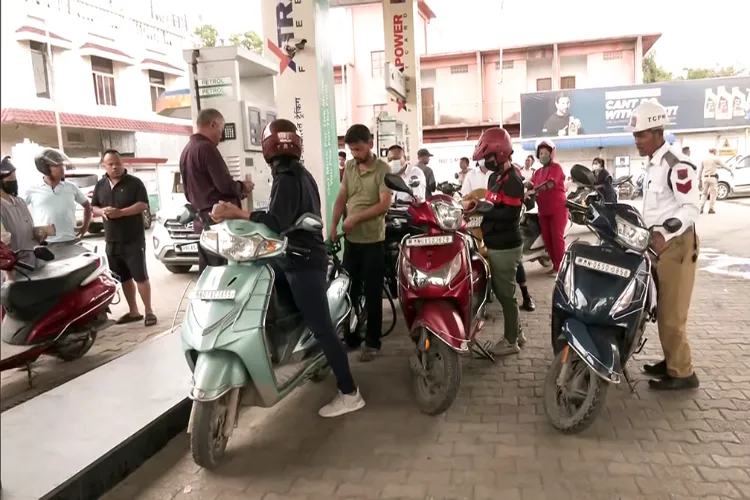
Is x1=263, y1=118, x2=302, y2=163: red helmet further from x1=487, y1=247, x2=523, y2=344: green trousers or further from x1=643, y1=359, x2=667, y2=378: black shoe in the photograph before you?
x1=643, y1=359, x2=667, y2=378: black shoe

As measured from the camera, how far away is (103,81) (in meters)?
17.0

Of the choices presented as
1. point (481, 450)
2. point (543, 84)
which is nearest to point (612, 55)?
point (543, 84)

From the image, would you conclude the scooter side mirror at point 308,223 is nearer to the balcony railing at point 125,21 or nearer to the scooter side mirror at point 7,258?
the scooter side mirror at point 7,258

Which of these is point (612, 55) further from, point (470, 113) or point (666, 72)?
point (666, 72)

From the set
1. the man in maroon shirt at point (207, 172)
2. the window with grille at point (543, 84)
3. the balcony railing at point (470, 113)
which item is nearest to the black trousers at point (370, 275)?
the man in maroon shirt at point (207, 172)

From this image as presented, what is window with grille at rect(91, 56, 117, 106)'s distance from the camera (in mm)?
16578

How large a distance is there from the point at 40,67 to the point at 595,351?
15895mm

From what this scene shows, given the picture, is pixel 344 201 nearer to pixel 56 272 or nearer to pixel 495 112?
pixel 56 272

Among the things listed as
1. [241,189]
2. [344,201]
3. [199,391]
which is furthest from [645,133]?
[199,391]

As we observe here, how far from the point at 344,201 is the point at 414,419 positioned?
1907 millimetres

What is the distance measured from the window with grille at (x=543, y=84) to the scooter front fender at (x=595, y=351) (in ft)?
78.9

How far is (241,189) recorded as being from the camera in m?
4.31

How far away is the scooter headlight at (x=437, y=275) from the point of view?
144 inches

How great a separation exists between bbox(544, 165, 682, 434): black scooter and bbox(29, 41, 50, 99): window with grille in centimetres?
1486
